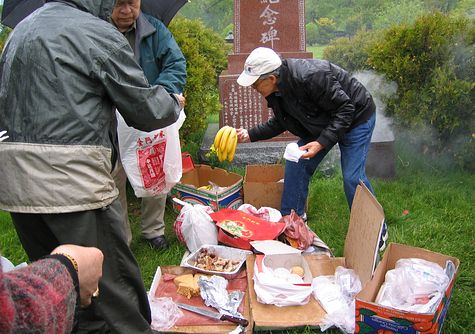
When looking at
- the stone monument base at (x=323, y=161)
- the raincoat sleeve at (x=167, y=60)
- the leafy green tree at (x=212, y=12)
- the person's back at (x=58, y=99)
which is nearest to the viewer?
the person's back at (x=58, y=99)

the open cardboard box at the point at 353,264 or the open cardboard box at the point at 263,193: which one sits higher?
the open cardboard box at the point at 353,264

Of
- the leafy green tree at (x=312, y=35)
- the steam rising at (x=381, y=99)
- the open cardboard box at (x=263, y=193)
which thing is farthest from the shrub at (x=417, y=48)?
the leafy green tree at (x=312, y=35)

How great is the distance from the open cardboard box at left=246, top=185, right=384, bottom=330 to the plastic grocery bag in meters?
0.90

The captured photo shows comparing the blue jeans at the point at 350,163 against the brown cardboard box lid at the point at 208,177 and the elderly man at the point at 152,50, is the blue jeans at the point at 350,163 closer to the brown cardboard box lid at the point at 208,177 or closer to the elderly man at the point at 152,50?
the brown cardboard box lid at the point at 208,177

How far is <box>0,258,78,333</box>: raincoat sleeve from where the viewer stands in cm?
91

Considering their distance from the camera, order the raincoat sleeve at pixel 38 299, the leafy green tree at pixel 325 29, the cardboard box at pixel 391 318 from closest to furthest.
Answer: the raincoat sleeve at pixel 38 299, the cardboard box at pixel 391 318, the leafy green tree at pixel 325 29

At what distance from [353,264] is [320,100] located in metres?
1.21

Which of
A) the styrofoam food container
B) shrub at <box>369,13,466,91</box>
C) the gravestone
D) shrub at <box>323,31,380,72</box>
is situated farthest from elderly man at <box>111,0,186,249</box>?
shrub at <box>323,31,380,72</box>

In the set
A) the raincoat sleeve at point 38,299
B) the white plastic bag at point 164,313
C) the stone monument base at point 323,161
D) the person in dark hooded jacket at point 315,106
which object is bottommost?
the stone monument base at point 323,161

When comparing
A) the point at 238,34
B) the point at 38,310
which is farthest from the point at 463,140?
the point at 38,310

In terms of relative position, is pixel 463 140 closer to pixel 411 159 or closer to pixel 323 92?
pixel 411 159

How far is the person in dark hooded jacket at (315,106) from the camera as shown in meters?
3.30

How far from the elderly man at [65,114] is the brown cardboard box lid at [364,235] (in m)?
1.55

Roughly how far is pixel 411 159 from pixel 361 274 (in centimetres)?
296
